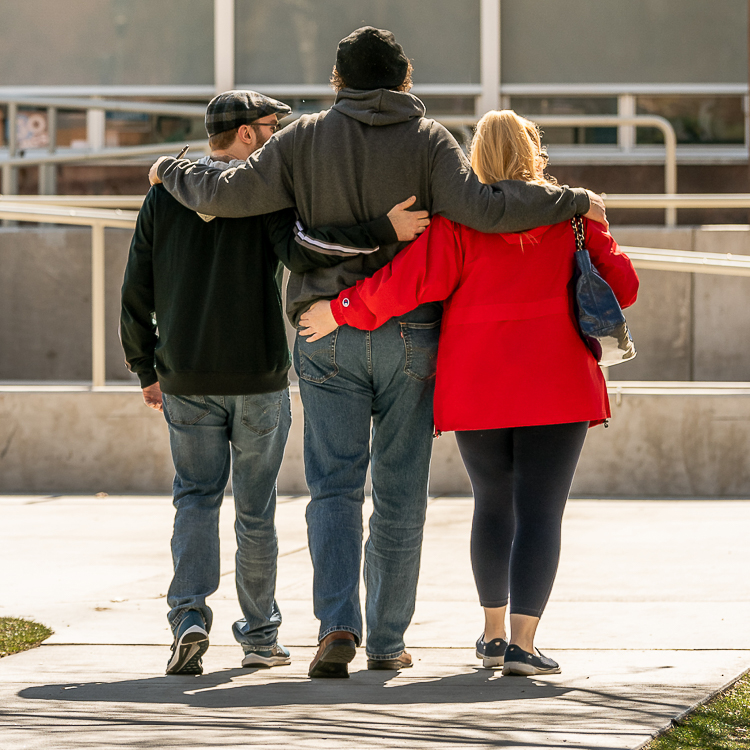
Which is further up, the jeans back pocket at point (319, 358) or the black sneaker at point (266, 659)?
the jeans back pocket at point (319, 358)

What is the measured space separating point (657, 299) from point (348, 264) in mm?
5209

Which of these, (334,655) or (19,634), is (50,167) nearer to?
(19,634)

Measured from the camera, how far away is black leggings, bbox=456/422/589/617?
3.37 metres

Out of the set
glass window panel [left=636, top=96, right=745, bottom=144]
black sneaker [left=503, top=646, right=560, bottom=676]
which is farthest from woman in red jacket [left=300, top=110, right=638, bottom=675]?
glass window panel [left=636, top=96, right=745, bottom=144]

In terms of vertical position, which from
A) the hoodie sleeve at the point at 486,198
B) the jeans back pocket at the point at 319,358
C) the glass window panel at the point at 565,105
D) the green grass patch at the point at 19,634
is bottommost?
the green grass patch at the point at 19,634

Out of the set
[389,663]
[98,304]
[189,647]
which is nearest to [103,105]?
Result: [98,304]

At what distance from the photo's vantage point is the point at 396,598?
343 cm

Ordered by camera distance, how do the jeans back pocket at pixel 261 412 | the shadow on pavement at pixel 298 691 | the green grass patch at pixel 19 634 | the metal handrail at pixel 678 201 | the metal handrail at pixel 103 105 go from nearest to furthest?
the shadow on pavement at pixel 298 691 → the jeans back pocket at pixel 261 412 → the green grass patch at pixel 19 634 → the metal handrail at pixel 678 201 → the metal handrail at pixel 103 105

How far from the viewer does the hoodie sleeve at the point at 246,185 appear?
3.29 meters

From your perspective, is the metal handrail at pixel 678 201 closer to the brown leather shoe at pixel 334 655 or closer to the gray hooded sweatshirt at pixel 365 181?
the gray hooded sweatshirt at pixel 365 181

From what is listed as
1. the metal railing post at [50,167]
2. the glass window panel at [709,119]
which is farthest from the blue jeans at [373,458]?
the glass window panel at [709,119]

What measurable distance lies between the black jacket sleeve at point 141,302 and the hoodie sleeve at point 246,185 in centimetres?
18

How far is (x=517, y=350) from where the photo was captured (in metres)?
3.36

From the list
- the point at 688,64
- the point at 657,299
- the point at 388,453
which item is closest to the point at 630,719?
the point at 388,453
